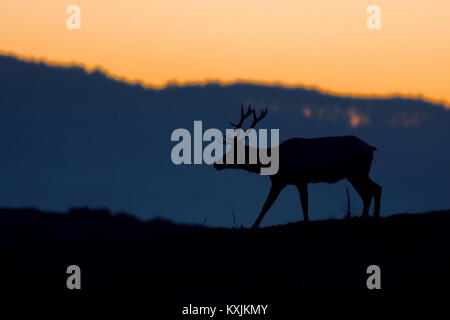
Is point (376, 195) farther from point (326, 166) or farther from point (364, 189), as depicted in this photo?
point (326, 166)

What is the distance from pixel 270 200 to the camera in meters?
18.0

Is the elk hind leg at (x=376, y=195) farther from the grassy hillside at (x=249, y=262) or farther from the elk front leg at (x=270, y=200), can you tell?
the grassy hillside at (x=249, y=262)

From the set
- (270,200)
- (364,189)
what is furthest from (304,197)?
(364,189)

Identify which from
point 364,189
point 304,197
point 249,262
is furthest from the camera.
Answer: point 364,189

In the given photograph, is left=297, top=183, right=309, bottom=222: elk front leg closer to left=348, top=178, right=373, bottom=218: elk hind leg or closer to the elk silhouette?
the elk silhouette

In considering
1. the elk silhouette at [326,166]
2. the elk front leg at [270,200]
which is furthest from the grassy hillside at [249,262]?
the elk silhouette at [326,166]

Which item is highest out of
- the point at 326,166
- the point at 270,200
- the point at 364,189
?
the point at 326,166

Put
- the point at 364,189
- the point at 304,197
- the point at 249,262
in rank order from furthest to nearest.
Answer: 1. the point at 364,189
2. the point at 304,197
3. the point at 249,262

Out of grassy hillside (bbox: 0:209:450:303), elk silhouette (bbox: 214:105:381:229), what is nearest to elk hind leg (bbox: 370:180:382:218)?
elk silhouette (bbox: 214:105:381:229)

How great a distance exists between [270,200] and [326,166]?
1146 mm

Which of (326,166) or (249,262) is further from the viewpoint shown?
(326,166)

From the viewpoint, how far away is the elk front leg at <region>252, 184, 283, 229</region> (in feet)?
58.1

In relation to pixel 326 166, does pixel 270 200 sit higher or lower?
lower
